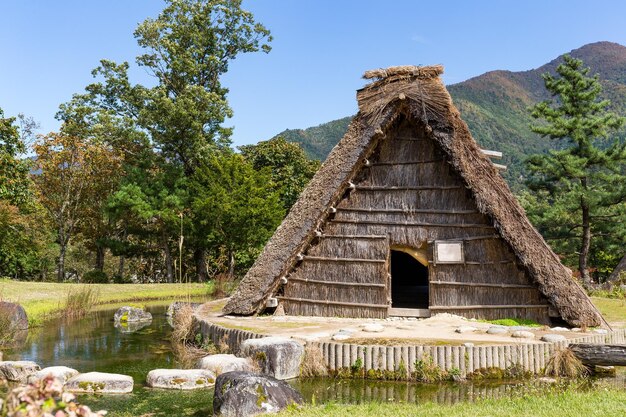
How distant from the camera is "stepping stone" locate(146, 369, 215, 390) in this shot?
28.7ft

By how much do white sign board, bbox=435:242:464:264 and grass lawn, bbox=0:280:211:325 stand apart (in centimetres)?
735

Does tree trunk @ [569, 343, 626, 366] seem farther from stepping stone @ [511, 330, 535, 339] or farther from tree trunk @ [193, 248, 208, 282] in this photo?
tree trunk @ [193, 248, 208, 282]

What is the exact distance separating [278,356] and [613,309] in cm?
1077

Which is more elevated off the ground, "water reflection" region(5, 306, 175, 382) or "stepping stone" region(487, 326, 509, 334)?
"stepping stone" region(487, 326, 509, 334)

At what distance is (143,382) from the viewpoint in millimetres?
9266

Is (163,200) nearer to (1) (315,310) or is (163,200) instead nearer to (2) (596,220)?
(1) (315,310)

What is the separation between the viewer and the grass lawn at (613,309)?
503 inches

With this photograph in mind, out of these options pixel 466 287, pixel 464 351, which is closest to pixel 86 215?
pixel 466 287

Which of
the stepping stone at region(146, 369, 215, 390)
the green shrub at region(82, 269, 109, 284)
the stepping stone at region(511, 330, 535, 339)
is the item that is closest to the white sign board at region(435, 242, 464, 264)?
the stepping stone at region(511, 330, 535, 339)

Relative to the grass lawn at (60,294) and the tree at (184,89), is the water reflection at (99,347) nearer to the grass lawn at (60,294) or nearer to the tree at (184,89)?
the grass lawn at (60,294)

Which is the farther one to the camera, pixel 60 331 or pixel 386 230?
pixel 60 331

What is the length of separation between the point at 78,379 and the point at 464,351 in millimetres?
5998

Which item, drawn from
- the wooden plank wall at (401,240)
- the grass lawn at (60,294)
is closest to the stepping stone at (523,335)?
the wooden plank wall at (401,240)

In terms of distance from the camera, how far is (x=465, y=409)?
656 cm
